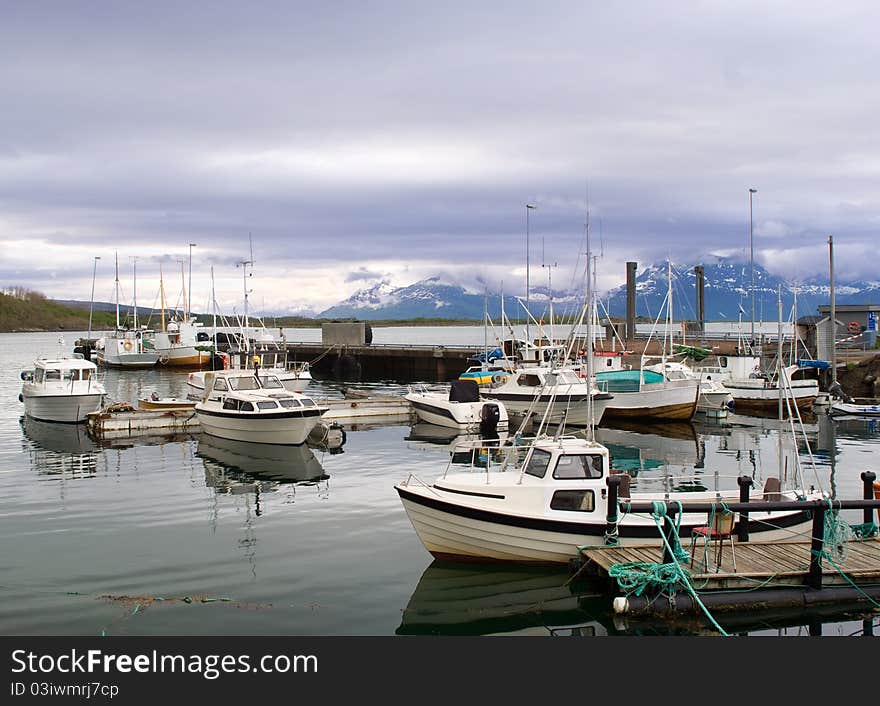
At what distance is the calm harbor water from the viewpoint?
14.2 m

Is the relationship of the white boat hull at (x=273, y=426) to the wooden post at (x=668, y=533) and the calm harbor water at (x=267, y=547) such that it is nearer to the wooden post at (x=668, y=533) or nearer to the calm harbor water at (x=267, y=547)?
the calm harbor water at (x=267, y=547)

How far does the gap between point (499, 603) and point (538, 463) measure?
9.87 feet

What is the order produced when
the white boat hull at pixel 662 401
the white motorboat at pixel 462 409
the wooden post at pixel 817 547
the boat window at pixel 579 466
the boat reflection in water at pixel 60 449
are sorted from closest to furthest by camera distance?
the wooden post at pixel 817 547 < the boat window at pixel 579 466 < the boat reflection in water at pixel 60 449 < the white motorboat at pixel 462 409 < the white boat hull at pixel 662 401

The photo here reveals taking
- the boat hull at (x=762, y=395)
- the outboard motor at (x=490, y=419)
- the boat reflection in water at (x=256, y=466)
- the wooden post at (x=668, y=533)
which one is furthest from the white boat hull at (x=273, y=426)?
the boat hull at (x=762, y=395)

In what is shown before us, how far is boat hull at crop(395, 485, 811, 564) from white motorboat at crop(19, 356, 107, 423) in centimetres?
2926

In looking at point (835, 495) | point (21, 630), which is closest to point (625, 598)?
point (21, 630)

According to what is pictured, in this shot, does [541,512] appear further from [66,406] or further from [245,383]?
[66,406]

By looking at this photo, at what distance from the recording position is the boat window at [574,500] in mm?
15930

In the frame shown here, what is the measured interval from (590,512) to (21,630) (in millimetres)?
10504

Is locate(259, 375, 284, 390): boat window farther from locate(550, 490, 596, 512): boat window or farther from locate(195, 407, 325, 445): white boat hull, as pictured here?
locate(550, 490, 596, 512): boat window

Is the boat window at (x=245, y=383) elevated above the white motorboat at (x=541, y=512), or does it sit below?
above

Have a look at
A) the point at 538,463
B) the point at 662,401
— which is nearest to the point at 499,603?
the point at 538,463

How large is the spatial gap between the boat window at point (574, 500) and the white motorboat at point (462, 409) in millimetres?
22083
